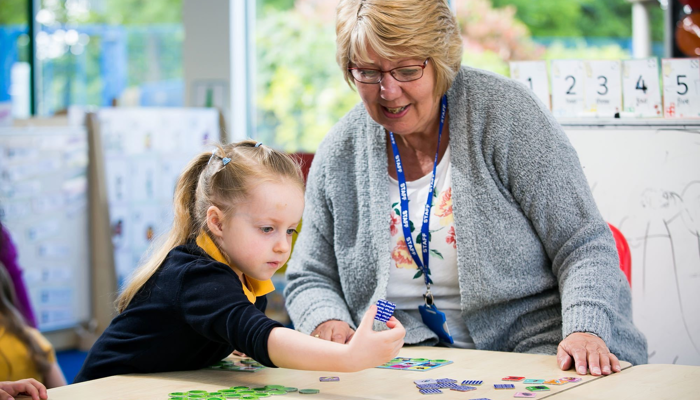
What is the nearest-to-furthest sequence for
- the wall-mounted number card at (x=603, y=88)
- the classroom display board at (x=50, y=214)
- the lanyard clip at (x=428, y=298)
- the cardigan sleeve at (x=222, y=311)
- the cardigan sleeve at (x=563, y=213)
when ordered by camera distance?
the cardigan sleeve at (x=222, y=311) → the cardigan sleeve at (x=563, y=213) → the lanyard clip at (x=428, y=298) → the wall-mounted number card at (x=603, y=88) → the classroom display board at (x=50, y=214)

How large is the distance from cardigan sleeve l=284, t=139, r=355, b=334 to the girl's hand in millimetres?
714

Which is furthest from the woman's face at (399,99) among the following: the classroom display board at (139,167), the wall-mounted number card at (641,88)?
the classroom display board at (139,167)

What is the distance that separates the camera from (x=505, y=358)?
1.67m

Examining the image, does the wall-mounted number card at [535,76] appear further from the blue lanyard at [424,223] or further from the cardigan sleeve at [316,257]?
the cardigan sleeve at [316,257]

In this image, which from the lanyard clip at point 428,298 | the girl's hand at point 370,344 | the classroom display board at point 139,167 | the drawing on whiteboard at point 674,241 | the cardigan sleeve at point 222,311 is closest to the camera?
the girl's hand at point 370,344

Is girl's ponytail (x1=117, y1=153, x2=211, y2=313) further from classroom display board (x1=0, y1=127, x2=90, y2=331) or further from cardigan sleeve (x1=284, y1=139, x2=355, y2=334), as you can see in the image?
classroom display board (x1=0, y1=127, x2=90, y2=331)

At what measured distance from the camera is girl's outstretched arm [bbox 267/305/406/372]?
1.27 m

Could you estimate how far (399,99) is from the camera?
6.26 ft

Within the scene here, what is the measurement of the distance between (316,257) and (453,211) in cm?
42

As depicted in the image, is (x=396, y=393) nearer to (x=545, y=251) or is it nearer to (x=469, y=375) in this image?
(x=469, y=375)

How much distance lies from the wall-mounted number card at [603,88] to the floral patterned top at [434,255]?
2.66ft

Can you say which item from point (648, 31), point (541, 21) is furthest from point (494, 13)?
point (648, 31)

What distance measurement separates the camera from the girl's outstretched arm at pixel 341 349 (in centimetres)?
127

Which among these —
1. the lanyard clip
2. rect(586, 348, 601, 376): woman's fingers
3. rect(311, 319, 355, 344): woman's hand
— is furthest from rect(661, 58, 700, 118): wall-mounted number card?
rect(311, 319, 355, 344): woman's hand
